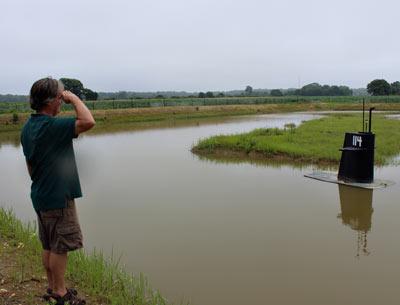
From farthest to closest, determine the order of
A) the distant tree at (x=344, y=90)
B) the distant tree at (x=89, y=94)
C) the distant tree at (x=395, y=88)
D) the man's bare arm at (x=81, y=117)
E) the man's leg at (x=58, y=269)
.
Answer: the distant tree at (x=344, y=90) → the distant tree at (x=395, y=88) → the distant tree at (x=89, y=94) → the man's leg at (x=58, y=269) → the man's bare arm at (x=81, y=117)

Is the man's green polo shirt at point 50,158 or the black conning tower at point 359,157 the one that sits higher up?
the man's green polo shirt at point 50,158

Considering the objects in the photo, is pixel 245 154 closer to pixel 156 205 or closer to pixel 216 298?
pixel 156 205

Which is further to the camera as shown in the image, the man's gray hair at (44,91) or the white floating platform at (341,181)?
the white floating platform at (341,181)

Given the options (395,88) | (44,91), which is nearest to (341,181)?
(44,91)

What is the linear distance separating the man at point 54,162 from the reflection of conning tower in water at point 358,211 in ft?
11.1

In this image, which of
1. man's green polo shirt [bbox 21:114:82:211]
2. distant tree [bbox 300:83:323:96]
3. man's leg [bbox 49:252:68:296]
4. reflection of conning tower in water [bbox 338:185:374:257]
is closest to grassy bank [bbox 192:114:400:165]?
reflection of conning tower in water [bbox 338:185:374:257]

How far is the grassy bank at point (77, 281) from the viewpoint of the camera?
10.6 ft

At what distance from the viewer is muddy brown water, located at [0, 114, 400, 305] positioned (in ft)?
12.8

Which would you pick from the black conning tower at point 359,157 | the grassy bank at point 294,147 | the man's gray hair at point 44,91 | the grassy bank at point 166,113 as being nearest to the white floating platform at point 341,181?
the black conning tower at point 359,157

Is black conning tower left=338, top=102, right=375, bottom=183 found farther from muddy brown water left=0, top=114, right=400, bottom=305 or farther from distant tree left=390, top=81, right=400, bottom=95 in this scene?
distant tree left=390, top=81, right=400, bottom=95

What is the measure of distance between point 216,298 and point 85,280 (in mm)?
1149

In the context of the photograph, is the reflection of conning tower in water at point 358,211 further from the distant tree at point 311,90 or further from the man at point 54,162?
the distant tree at point 311,90

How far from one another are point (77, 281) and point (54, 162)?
56.7 inches

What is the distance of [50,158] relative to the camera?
2568mm
